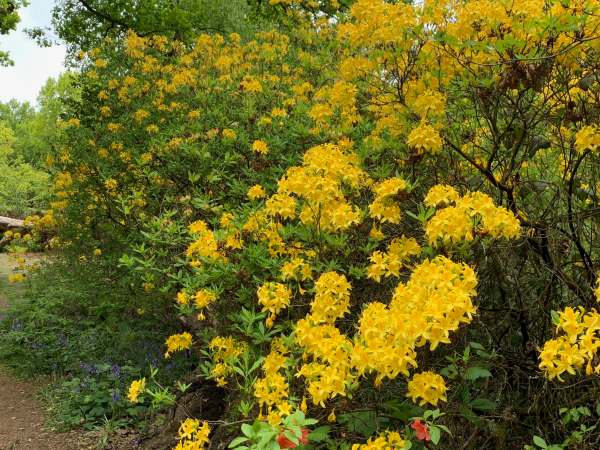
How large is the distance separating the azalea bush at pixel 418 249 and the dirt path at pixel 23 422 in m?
1.87

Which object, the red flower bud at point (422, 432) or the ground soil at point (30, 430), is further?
the ground soil at point (30, 430)

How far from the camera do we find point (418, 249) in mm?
2301

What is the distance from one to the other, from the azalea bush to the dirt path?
73.8 inches

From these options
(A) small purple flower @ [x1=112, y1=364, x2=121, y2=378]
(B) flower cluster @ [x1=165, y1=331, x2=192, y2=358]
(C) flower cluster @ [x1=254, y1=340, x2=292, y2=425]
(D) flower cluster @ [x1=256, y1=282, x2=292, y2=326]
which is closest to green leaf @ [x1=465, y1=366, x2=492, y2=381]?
(C) flower cluster @ [x1=254, y1=340, x2=292, y2=425]

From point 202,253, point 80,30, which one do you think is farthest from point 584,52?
point 80,30

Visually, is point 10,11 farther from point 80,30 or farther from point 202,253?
point 202,253

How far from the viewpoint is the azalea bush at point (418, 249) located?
5.75ft

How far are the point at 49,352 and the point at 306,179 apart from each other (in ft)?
16.6

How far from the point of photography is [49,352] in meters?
6.18

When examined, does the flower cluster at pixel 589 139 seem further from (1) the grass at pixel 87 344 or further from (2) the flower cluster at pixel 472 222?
(1) the grass at pixel 87 344

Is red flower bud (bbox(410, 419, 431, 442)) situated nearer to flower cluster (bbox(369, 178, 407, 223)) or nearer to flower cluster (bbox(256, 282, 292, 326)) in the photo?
flower cluster (bbox(256, 282, 292, 326))

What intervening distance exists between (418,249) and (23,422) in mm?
4412

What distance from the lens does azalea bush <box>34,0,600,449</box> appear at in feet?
5.75

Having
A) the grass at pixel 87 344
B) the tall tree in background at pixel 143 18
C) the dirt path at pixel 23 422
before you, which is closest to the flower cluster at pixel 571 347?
the grass at pixel 87 344
